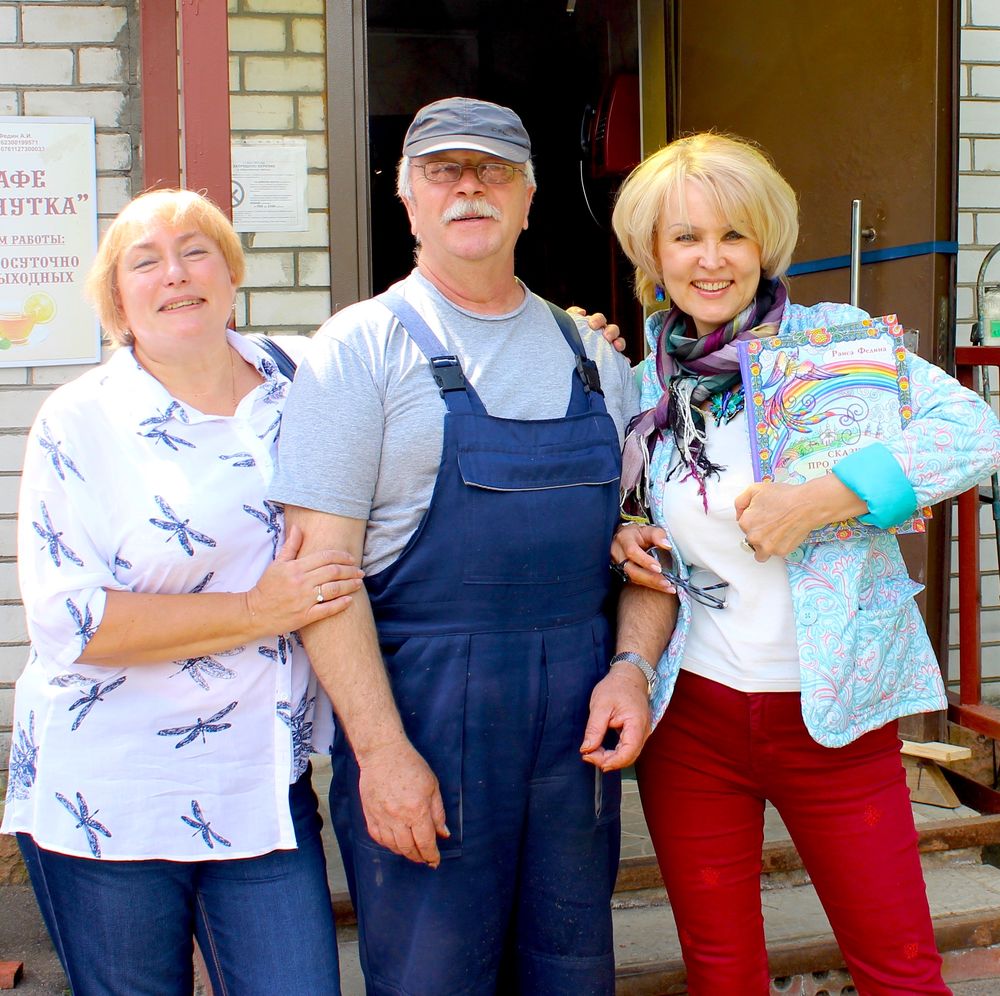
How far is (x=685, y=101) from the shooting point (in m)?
4.36

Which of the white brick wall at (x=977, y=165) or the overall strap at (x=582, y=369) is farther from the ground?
the white brick wall at (x=977, y=165)

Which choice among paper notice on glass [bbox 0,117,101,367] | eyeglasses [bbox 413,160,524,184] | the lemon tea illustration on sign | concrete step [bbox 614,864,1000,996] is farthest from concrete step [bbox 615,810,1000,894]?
the lemon tea illustration on sign

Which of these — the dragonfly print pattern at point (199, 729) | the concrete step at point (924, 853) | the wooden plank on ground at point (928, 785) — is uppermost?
the dragonfly print pattern at point (199, 729)

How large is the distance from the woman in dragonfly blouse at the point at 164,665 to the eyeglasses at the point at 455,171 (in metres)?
0.45

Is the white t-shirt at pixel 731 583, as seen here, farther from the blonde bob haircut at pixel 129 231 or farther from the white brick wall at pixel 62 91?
the white brick wall at pixel 62 91

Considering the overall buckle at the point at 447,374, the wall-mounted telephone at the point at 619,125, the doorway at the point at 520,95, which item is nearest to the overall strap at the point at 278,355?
the overall buckle at the point at 447,374

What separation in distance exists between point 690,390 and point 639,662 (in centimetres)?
54

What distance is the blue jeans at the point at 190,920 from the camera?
184 cm

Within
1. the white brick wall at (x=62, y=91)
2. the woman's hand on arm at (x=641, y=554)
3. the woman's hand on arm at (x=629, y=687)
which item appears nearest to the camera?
the woman's hand on arm at (x=629, y=687)

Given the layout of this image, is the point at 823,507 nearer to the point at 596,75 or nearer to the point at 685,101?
the point at 685,101

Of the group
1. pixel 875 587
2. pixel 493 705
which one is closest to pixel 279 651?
pixel 493 705

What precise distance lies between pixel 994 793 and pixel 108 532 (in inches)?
114

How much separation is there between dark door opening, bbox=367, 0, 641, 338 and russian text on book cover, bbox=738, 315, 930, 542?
13.3 ft

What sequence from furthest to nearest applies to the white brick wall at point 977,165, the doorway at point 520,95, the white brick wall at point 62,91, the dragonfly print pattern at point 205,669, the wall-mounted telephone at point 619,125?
the doorway at point 520,95
the wall-mounted telephone at point 619,125
the white brick wall at point 977,165
the white brick wall at point 62,91
the dragonfly print pattern at point 205,669
